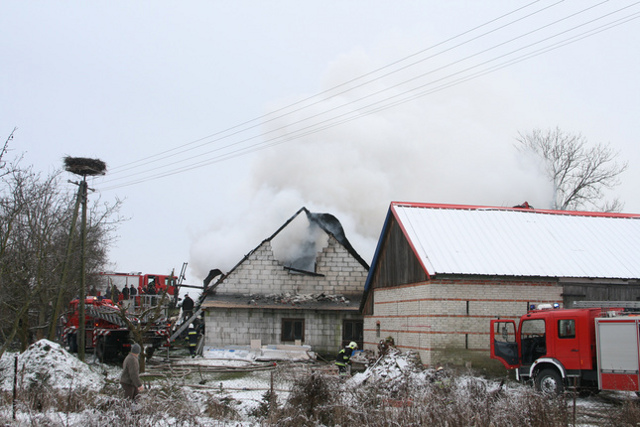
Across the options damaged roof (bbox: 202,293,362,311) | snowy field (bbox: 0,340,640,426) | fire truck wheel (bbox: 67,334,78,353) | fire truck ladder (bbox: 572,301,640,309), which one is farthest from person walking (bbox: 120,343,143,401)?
fire truck wheel (bbox: 67,334,78,353)

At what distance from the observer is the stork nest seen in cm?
2252

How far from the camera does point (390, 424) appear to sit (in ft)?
27.3

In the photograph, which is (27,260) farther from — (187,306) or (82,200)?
(187,306)

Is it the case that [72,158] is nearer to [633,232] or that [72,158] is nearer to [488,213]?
[488,213]

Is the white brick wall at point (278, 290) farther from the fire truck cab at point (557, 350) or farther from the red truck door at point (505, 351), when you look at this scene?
the fire truck cab at point (557, 350)

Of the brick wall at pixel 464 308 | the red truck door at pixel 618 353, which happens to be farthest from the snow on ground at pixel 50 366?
the red truck door at pixel 618 353

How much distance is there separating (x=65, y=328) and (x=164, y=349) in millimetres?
4652

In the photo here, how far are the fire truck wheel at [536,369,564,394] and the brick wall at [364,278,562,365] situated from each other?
3.13 metres

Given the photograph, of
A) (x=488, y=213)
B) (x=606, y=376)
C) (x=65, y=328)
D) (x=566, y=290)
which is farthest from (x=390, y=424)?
(x=65, y=328)

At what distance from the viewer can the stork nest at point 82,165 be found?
22.5m

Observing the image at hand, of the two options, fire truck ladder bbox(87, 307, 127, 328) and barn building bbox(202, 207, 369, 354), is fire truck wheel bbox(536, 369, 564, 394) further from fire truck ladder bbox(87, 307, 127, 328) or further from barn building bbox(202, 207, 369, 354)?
fire truck ladder bbox(87, 307, 127, 328)

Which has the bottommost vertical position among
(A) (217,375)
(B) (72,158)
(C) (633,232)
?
(A) (217,375)

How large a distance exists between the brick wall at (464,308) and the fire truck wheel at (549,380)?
3.13 metres

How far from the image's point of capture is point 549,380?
14781 mm
